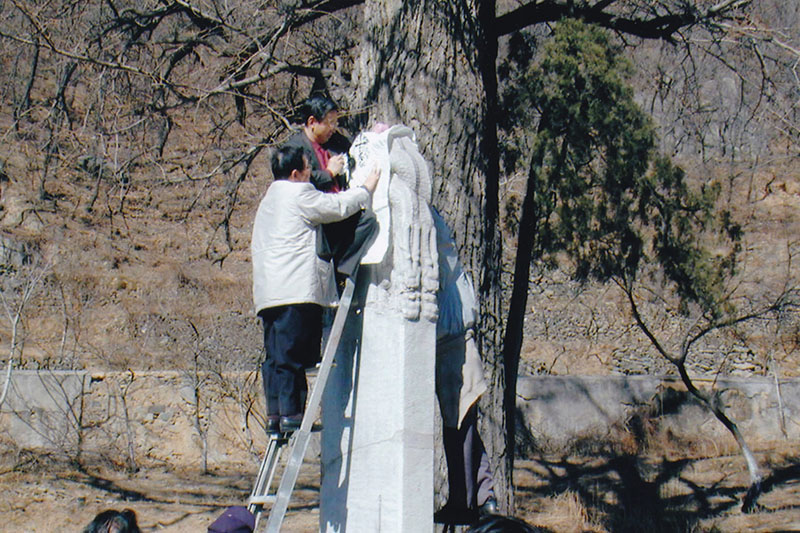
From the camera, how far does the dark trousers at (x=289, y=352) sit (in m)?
3.94

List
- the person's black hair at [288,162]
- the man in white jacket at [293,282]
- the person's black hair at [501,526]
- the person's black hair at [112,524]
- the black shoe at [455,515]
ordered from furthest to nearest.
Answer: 1. the black shoe at [455,515]
2. the person's black hair at [288,162]
3. the man in white jacket at [293,282]
4. the person's black hair at [112,524]
5. the person's black hair at [501,526]

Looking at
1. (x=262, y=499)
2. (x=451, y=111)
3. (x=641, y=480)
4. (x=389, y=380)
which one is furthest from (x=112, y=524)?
(x=641, y=480)

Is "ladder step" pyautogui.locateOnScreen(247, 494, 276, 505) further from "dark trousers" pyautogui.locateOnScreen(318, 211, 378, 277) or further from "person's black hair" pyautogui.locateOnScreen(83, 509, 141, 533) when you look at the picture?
"dark trousers" pyautogui.locateOnScreen(318, 211, 378, 277)

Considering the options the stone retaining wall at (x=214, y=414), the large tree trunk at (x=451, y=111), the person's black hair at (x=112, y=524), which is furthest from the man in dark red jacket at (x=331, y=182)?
the stone retaining wall at (x=214, y=414)

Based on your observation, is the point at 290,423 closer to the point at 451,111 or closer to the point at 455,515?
the point at 455,515

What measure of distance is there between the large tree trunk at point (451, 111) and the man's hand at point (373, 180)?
2.33 meters

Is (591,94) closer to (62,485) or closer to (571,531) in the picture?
(571,531)

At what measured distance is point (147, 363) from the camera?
704 inches

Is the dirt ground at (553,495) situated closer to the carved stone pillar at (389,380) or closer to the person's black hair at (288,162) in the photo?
the carved stone pillar at (389,380)

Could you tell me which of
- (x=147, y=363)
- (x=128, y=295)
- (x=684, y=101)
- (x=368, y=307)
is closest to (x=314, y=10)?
(x=684, y=101)

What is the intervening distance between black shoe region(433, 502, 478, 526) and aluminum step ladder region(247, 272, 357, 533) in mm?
817

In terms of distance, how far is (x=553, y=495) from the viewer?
1186 cm

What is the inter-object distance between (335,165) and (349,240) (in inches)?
17.8

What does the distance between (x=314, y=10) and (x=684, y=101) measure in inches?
188
